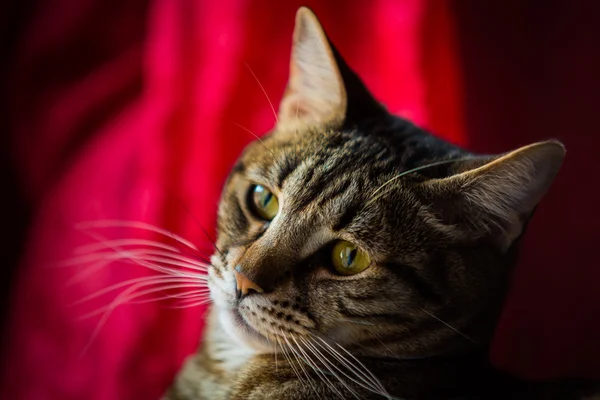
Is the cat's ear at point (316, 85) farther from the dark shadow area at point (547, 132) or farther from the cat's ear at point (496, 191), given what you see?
the dark shadow area at point (547, 132)

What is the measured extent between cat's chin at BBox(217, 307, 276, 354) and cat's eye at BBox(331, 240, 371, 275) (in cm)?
18

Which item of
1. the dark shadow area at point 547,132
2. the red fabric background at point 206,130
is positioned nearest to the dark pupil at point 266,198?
the red fabric background at point 206,130

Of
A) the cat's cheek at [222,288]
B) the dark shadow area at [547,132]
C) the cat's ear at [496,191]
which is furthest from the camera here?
the dark shadow area at [547,132]

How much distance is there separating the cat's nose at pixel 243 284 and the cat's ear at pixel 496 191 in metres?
0.32

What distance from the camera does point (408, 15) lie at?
1.45 m

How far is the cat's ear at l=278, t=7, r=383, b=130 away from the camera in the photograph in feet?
3.66

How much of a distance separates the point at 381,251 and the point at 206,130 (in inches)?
30.6

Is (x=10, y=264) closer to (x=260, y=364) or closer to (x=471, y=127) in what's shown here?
(x=260, y=364)

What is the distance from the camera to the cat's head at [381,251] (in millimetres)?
971

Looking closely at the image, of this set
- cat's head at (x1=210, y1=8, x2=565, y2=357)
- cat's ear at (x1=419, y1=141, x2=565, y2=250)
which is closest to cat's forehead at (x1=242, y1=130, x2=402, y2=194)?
cat's head at (x1=210, y1=8, x2=565, y2=357)

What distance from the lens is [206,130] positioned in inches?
62.9

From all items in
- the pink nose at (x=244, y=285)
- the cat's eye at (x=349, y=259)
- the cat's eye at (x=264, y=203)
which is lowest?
the cat's eye at (x=349, y=259)

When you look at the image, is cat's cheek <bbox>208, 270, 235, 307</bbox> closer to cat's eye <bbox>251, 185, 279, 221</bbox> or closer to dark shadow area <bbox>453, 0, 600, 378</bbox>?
cat's eye <bbox>251, 185, 279, 221</bbox>

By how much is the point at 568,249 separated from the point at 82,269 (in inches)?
49.3
